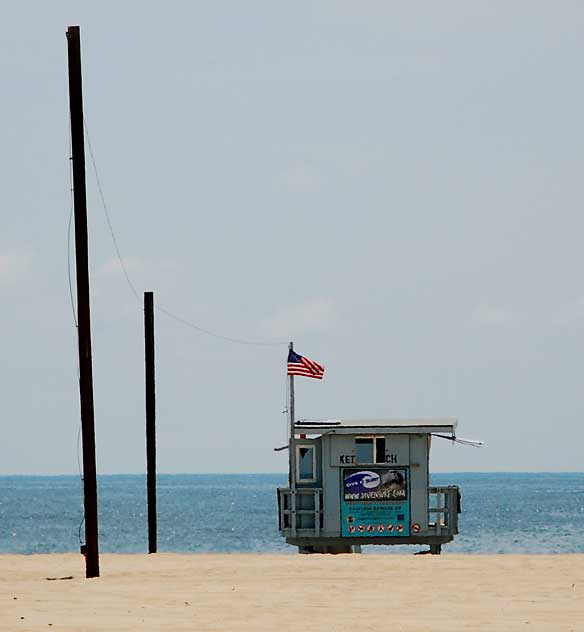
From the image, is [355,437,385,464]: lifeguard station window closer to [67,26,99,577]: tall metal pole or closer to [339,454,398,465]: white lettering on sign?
[339,454,398,465]: white lettering on sign

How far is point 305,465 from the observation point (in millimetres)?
33500

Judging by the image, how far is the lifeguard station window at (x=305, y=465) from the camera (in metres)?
33.4

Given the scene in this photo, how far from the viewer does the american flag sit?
34.1 metres

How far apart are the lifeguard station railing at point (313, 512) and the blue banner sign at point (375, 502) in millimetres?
591
